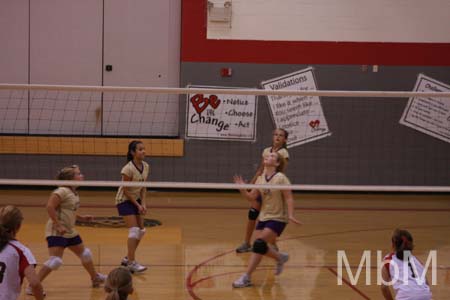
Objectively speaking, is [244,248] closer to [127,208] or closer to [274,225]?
[274,225]

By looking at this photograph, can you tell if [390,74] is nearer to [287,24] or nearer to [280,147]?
[287,24]

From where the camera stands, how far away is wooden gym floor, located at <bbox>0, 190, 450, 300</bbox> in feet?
25.8

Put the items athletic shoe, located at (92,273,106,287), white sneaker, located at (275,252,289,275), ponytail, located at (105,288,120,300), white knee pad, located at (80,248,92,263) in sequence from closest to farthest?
ponytail, located at (105,288,120,300)
white knee pad, located at (80,248,92,263)
athletic shoe, located at (92,273,106,287)
white sneaker, located at (275,252,289,275)

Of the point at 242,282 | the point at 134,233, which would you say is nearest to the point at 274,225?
the point at 242,282

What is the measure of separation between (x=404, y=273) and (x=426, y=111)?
942cm

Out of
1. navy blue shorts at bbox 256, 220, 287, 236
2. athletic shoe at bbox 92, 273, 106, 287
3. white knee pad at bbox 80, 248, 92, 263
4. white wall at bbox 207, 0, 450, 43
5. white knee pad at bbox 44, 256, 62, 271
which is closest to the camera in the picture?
white knee pad at bbox 44, 256, 62, 271

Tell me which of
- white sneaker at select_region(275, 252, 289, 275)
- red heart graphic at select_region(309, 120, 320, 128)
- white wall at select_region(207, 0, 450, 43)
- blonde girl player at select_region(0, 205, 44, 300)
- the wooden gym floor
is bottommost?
the wooden gym floor

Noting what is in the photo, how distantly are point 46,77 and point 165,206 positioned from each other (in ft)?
12.2

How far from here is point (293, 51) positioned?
47.8 feet

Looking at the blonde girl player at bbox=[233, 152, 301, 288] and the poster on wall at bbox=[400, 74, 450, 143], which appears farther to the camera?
the poster on wall at bbox=[400, 74, 450, 143]

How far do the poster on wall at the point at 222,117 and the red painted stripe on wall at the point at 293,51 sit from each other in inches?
31.0

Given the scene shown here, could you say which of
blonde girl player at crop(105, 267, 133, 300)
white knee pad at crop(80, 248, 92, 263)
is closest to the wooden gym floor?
white knee pad at crop(80, 248, 92, 263)

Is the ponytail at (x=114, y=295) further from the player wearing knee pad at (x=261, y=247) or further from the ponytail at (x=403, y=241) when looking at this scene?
the player wearing knee pad at (x=261, y=247)

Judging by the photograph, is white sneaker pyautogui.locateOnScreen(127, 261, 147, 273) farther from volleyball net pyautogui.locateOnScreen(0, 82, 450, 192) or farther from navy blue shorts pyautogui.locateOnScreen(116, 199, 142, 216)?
volleyball net pyautogui.locateOnScreen(0, 82, 450, 192)
